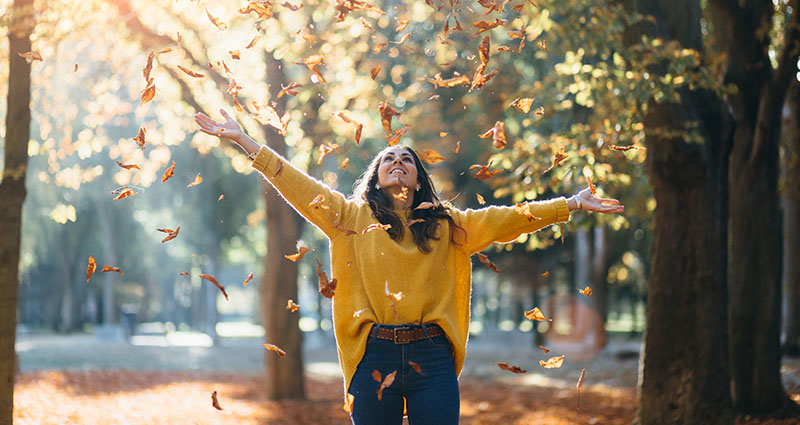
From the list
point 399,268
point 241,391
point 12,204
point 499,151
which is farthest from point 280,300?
point 399,268

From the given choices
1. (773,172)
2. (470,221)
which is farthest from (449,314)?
(773,172)

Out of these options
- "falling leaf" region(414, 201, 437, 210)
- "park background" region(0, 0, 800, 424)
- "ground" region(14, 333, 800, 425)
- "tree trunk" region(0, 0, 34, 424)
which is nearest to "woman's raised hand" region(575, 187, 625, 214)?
"park background" region(0, 0, 800, 424)

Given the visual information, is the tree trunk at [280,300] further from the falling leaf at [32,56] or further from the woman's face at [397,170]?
the woman's face at [397,170]

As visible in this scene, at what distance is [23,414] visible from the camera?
30.0ft

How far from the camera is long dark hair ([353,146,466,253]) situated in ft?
12.1

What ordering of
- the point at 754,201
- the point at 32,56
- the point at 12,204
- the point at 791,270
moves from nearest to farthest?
the point at 32,56
the point at 12,204
the point at 754,201
the point at 791,270

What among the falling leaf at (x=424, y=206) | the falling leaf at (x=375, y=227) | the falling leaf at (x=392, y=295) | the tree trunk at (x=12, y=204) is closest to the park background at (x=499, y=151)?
the tree trunk at (x=12, y=204)

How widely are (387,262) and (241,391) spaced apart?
12317 millimetres

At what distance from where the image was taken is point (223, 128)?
3787 millimetres

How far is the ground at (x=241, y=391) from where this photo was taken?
10.9 meters

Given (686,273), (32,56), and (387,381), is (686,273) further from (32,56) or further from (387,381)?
(32,56)

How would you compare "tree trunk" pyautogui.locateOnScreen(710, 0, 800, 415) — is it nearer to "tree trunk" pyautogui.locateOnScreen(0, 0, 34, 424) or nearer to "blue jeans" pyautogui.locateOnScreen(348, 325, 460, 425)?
"blue jeans" pyautogui.locateOnScreen(348, 325, 460, 425)

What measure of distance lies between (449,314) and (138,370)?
17733 mm

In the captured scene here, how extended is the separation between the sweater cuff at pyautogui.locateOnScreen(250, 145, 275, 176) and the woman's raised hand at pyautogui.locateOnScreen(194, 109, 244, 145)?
0.16 metres
